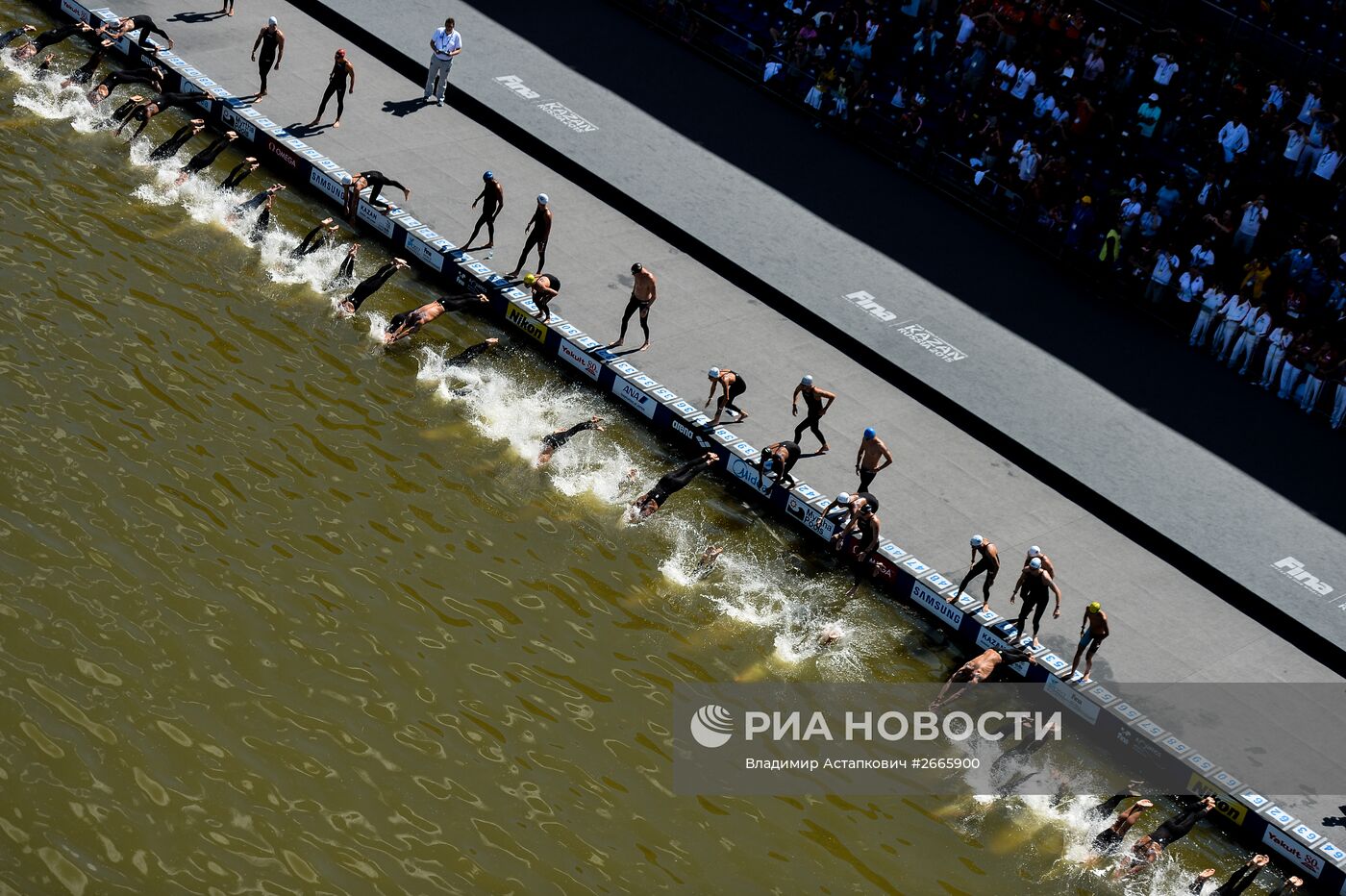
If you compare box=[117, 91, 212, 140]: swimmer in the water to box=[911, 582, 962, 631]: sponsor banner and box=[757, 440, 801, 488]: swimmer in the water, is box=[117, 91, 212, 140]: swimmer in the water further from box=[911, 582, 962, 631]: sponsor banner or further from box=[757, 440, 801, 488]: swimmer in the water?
box=[911, 582, 962, 631]: sponsor banner

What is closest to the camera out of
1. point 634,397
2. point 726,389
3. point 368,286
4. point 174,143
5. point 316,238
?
point 726,389

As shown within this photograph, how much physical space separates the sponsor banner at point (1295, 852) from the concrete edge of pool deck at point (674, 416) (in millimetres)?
84

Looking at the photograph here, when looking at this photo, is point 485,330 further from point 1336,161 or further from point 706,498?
point 1336,161

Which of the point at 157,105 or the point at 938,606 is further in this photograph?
the point at 157,105

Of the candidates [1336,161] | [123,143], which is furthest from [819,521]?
[123,143]

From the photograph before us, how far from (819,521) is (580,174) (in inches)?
472

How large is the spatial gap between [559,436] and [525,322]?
149 inches

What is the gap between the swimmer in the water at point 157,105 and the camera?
109 feet

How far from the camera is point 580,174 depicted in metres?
35.0

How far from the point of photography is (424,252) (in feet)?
104

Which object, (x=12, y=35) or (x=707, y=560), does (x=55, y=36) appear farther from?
(x=707, y=560)

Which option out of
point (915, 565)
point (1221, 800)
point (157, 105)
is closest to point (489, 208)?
point (157, 105)

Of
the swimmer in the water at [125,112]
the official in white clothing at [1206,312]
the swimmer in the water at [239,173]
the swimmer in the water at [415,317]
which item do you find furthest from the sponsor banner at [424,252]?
the official in white clothing at [1206,312]

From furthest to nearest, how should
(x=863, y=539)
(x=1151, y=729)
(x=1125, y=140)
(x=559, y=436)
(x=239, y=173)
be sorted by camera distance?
(x=1125, y=140), (x=239, y=173), (x=559, y=436), (x=863, y=539), (x=1151, y=729)
